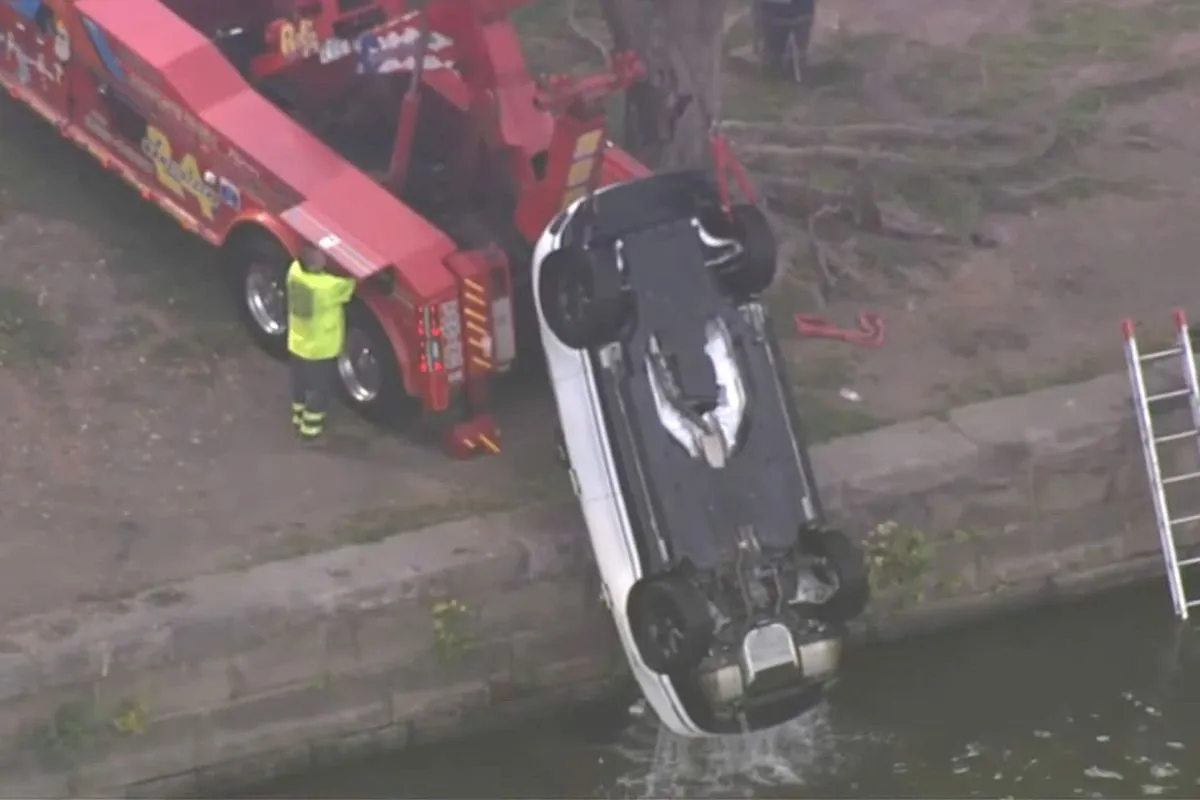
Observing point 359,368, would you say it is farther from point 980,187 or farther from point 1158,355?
point 980,187

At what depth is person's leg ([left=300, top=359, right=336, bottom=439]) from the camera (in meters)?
11.1

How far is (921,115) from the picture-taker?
15.1 m

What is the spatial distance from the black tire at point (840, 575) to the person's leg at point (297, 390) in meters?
2.89

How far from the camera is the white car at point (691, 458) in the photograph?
9672mm

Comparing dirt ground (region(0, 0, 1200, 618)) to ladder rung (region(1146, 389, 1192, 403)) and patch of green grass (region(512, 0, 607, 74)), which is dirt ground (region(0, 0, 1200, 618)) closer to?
patch of green grass (region(512, 0, 607, 74))

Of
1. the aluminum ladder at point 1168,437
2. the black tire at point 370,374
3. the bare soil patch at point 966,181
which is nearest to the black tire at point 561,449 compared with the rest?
the black tire at point 370,374

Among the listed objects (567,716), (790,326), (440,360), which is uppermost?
(440,360)

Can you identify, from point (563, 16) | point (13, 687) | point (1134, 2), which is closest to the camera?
point (13, 687)

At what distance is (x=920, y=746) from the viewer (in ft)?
33.9

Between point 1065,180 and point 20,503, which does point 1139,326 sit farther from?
point 20,503

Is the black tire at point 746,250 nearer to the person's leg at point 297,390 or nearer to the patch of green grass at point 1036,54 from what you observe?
the person's leg at point 297,390

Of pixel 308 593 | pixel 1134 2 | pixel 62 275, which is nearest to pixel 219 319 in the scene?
pixel 62 275

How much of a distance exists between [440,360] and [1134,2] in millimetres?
8773

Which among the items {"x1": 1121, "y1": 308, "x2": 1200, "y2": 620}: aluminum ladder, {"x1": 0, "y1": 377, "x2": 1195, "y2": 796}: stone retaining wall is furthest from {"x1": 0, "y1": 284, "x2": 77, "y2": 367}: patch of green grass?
{"x1": 1121, "y1": 308, "x2": 1200, "y2": 620}: aluminum ladder
